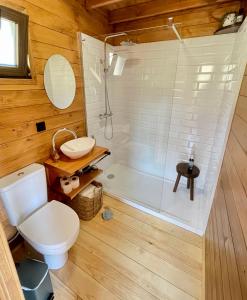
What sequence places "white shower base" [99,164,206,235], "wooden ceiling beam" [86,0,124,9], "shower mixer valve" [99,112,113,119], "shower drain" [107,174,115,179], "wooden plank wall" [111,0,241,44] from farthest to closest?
"shower drain" [107,174,115,179], "shower mixer valve" [99,112,113,119], "white shower base" [99,164,206,235], "wooden plank wall" [111,0,241,44], "wooden ceiling beam" [86,0,124,9]

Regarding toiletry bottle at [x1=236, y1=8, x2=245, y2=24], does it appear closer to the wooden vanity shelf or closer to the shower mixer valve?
the shower mixer valve

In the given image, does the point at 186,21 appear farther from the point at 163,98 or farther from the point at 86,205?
the point at 86,205

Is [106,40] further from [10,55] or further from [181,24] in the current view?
[10,55]

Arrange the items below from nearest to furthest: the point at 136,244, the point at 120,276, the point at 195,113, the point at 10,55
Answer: the point at 10,55
the point at 120,276
the point at 136,244
the point at 195,113

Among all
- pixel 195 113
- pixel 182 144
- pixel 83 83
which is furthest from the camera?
pixel 182 144

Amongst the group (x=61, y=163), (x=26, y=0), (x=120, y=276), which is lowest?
(x=120, y=276)

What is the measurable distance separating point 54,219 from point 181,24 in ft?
8.28

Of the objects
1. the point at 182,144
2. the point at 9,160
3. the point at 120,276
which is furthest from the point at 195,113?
the point at 9,160

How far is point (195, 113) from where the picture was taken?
7.41 ft

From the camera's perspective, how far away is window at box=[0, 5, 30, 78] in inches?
48.2

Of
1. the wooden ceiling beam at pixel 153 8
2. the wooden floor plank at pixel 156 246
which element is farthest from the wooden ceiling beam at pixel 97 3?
the wooden floor plank at pixel 156 246

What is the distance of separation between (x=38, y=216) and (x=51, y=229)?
0.20 meters

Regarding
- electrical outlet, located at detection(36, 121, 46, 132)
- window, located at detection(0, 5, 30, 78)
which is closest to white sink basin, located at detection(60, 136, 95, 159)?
electrical outlet, located at detection(36, 121, 46, 132)

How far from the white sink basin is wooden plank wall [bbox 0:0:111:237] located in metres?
0.13
